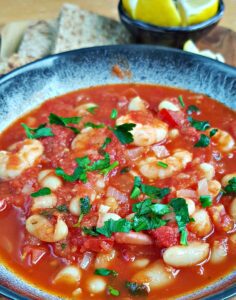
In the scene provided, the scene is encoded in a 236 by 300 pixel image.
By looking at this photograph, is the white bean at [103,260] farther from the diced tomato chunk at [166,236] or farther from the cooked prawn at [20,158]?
the cooked prawn at [20,158]

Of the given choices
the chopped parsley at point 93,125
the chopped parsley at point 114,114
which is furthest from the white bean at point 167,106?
the chopped parsley at point 93,125

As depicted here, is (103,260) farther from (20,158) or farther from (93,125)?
(93,125)

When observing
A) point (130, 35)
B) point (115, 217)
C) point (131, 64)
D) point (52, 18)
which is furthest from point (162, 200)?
point (52, 18)

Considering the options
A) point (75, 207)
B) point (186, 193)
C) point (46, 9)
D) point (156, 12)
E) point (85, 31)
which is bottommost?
point (46, 9)

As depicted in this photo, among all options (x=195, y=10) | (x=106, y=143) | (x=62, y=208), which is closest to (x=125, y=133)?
(x=106, y=143)

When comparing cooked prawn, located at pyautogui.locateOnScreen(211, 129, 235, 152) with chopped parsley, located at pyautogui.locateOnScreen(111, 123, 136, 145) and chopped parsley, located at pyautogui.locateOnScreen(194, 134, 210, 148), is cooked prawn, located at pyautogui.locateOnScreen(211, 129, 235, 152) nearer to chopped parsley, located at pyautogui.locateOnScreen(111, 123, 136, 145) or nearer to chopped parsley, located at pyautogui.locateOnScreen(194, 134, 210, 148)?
chopped parsley, located at pyautogui.locateOnScreen(194, 134, 210, 148)
